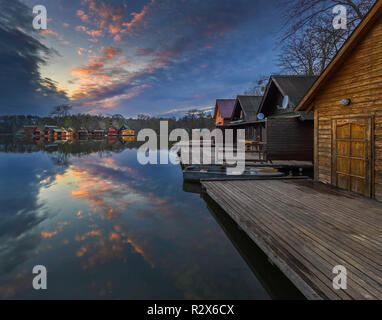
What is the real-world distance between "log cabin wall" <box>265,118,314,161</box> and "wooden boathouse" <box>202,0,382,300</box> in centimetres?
487

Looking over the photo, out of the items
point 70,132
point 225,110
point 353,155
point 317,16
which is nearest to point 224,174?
point 353,155

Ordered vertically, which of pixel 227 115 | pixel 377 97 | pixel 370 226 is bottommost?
pixel 370 226

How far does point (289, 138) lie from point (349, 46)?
7.89 meters

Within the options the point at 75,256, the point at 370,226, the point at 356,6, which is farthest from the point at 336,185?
the point at 356,6

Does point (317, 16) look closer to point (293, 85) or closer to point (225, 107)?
point (293, 85)

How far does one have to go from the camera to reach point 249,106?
24656 millimetres

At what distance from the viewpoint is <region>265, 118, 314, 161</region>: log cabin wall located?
46.1 feet

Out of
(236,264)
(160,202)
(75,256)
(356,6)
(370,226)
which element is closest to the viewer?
(370,226)

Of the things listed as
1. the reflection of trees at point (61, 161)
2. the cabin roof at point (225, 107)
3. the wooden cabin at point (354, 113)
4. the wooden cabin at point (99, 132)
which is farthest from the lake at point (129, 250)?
the wooden cabin at point (99, 132)

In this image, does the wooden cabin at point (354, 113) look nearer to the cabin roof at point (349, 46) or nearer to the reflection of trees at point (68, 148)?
the cabin roof at point (349, 46)

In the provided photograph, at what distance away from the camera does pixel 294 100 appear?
14102 millimetres

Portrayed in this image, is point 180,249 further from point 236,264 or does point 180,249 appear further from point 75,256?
point 75,256

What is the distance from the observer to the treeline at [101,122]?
274ft
